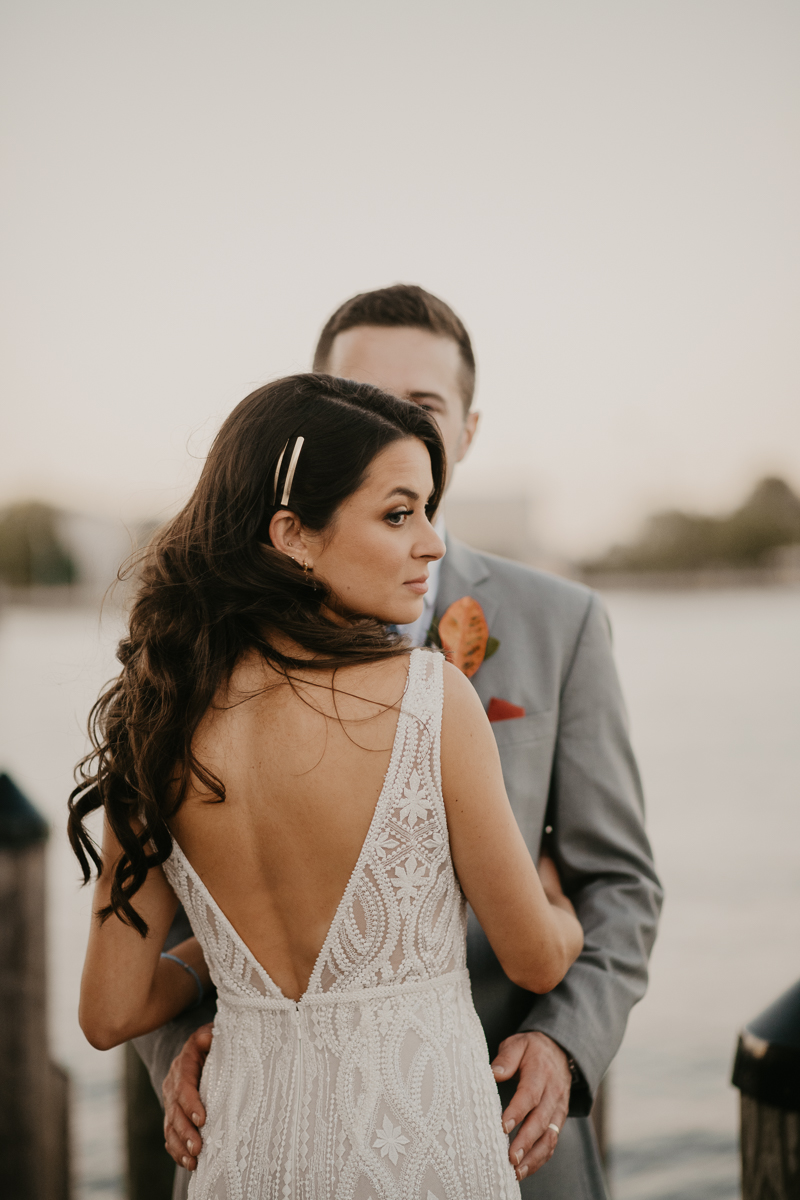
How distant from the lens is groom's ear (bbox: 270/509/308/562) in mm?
1453

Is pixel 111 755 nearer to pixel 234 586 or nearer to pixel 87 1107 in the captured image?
pixel 234 586

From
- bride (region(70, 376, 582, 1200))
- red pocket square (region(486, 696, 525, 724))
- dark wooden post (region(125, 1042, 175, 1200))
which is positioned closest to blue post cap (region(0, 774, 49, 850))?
dark wooden post (region(125, 1042, 175, 1200))

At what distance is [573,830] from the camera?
1922mm

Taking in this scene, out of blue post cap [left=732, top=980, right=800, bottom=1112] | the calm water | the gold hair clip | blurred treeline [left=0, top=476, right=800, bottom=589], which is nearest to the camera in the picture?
the gold hair clip

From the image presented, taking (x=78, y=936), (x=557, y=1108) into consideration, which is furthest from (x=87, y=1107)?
(x=557, y=1108)

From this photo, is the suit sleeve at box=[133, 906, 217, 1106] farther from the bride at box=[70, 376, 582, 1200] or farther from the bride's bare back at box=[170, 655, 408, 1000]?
the bride's bare back at box=[170, 655, 408, 1000]

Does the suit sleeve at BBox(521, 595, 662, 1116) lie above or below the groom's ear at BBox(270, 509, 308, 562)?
below

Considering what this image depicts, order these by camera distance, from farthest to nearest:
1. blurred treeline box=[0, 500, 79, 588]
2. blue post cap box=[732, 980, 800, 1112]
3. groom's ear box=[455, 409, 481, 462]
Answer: blurred treeline box=[0, 500, 79, 588] < groom's ear box=[455, 409, 481, 462] < blue post cap box=[732, 980, 800, 1112]

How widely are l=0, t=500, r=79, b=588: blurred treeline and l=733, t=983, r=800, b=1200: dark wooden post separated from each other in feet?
112

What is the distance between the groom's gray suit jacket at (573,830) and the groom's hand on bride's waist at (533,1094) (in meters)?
0.04

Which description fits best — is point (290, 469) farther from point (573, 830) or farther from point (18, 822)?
point (18, 822)

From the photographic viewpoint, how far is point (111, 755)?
150 centimetres

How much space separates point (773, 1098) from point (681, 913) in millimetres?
8559

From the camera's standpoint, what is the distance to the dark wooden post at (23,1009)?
9.26 ft
